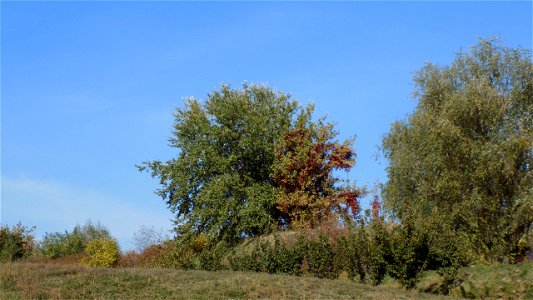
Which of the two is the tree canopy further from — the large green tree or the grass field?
the grass field

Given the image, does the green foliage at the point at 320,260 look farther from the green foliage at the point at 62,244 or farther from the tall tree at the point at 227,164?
the green foliage at the point at 62,244

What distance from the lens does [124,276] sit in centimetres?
1731

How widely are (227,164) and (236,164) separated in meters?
1.81

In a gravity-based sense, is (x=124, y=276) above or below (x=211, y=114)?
below

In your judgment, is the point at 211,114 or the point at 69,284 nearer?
the point at 69,284

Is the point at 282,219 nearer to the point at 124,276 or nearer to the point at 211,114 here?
the point at 211,114

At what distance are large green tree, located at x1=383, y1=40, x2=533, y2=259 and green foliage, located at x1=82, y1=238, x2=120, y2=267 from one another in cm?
1881

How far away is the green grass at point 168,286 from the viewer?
14.7 m

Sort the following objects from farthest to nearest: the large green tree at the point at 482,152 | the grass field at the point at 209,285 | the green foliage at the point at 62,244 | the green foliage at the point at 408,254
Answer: the green foliage at the point at 62,244
the large green tree at the point at 482,152
the green foliage at the point at 408,254
the grass field at the point at 209,285

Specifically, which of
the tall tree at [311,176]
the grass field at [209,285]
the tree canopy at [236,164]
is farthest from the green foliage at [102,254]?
the grass field at [209,285]

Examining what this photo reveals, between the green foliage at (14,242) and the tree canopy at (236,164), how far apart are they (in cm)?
983

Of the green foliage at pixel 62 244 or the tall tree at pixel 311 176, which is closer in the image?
the tall tree at pixel 311 176

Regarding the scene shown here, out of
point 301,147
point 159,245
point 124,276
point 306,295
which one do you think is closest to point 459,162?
point 301,147

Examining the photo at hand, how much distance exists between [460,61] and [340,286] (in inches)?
769
